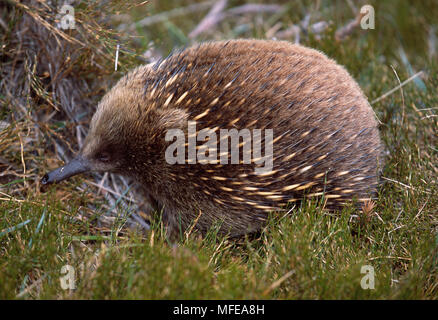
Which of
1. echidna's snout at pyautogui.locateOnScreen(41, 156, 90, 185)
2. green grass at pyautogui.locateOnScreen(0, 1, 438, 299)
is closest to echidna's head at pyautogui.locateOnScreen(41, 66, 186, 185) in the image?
echidna's snout at pyautogui.locateOnScreen(41, 156, 90, 185)

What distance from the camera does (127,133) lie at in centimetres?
228

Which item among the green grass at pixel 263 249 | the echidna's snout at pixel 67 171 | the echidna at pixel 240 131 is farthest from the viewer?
the echidna's snout at pixel 67 171

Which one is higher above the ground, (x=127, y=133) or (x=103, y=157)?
(x=127, y=133)

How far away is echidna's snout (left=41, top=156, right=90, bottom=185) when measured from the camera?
2.34 meters

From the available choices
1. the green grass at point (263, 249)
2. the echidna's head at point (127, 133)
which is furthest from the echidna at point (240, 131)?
the green grass at point (263, 249)

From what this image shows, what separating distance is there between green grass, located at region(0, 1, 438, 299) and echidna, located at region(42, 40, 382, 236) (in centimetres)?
12

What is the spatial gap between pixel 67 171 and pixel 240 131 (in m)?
0.86

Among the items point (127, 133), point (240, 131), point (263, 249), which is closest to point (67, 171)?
point (127, 133)

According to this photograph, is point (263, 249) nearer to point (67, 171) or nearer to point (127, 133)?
point (127, 133)

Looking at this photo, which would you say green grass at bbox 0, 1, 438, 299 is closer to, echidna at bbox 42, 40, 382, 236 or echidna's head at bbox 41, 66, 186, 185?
echidna at bbox 42, 40, 382, 236

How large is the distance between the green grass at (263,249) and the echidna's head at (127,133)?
0.24 m

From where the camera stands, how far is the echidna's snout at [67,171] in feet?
7.66

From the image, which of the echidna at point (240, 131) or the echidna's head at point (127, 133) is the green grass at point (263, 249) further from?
the echidna's head at point (127, 133)

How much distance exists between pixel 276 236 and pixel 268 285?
0.92 ft
